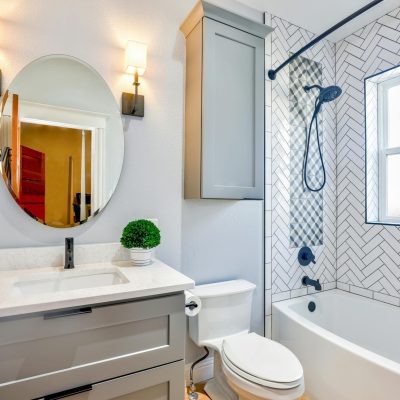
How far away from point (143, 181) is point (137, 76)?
61 centimetres

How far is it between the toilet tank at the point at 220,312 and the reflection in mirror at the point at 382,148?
1.29 m

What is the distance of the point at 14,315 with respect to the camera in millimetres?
939

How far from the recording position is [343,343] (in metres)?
1.62

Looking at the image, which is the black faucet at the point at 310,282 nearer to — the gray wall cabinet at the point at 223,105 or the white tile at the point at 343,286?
the white tile at the point at 343,286

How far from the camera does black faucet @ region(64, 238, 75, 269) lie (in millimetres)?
1432

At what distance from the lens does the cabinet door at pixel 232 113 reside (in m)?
1.69

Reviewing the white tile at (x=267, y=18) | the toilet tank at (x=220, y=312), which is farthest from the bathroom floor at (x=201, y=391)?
the white tile at (x=267, y=18)

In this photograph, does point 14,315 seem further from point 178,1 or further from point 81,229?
point 178,1

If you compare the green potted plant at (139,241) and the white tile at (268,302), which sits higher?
the green potted plant at (139,241)

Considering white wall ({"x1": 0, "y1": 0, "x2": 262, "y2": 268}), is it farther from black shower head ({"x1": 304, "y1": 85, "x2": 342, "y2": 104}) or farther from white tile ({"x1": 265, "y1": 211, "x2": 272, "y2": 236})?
black shower head ({"x1": 304, "y1": 85, "x2": 342, "y2": 104})

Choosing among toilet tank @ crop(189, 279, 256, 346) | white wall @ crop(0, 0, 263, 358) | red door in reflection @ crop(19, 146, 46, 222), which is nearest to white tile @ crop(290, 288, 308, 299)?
white wall @ crop(0, 0, 263, 358)

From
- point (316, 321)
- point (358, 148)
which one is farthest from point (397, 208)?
point (316, 321)

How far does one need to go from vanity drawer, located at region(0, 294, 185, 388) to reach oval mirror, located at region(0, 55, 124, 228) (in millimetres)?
643

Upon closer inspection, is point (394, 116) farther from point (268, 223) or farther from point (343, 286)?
point (343, 286)
